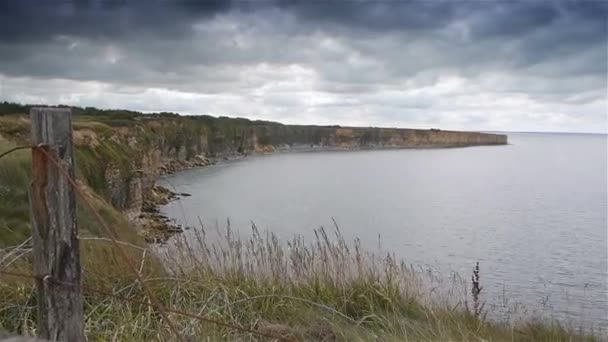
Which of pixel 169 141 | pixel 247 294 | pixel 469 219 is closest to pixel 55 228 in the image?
pixel 247 294

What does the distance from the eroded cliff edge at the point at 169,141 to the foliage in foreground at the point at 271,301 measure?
43.5 ft

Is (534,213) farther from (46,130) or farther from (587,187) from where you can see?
(46,130)

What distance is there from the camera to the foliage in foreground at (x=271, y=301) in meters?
3.80

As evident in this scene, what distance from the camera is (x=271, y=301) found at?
16.2 ft

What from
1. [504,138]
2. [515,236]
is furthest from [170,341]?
[504,138]

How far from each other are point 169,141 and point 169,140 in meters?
0.12

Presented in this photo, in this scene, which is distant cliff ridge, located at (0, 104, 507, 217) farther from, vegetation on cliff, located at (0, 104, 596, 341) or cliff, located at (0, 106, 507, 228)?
vegetation on cliff, located at (0, 104, 596, 341)

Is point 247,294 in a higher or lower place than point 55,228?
lower

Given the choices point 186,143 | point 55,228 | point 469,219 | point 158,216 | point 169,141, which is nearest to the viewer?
A: point 55,228

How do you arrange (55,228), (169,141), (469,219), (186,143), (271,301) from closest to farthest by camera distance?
1. (55,228)
2. (271,301)
3. (469,219)
4. (169,141)
5. (186,143)

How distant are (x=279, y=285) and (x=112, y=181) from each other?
779 inches

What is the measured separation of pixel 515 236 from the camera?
20.4m

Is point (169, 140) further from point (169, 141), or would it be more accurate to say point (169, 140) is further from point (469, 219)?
point (469, 219)

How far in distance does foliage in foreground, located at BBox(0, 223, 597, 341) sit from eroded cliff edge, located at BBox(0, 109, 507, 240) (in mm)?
13251
